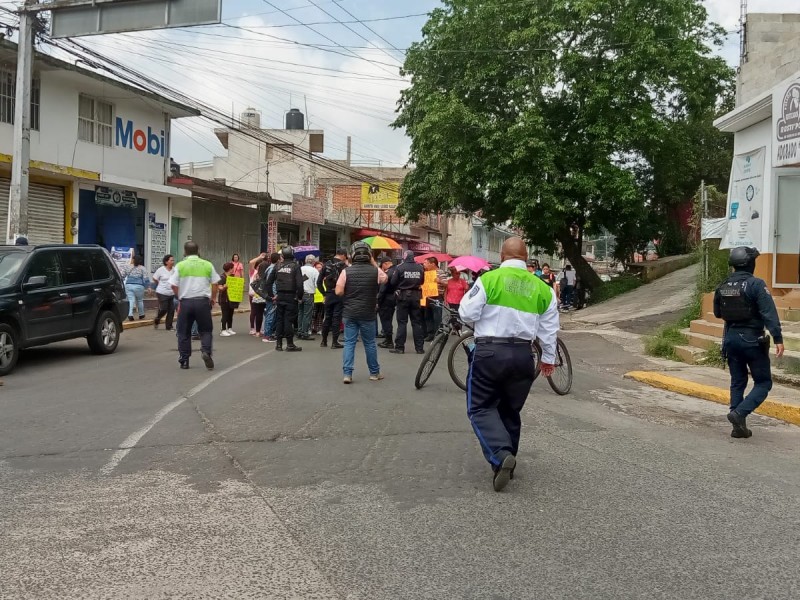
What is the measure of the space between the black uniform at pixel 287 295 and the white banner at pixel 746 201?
8547mm

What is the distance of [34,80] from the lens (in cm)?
1862

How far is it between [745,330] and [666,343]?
6924 millimetres

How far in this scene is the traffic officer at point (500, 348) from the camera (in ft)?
16.4

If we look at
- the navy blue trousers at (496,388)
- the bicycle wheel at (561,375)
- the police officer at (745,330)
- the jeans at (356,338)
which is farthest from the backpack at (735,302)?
the jeans at (356,338)

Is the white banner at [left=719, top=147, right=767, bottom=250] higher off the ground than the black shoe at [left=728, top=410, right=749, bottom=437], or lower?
higher

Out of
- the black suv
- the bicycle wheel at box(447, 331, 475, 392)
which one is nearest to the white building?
the black suv

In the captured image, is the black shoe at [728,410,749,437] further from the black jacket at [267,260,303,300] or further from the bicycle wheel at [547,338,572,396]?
the black jacket at [267,260,303,300]

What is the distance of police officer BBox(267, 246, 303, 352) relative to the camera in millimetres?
12586

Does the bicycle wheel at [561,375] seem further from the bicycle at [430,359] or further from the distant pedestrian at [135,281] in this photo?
the distant pedestrian at [135,281]

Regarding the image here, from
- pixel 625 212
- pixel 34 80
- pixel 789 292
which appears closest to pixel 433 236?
pixel 625 212

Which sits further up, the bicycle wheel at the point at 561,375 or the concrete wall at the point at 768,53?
the concrete wall at the point at 768,53

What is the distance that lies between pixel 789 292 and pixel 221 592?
12761 mm

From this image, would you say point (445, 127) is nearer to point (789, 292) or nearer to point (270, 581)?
point (789, 292)

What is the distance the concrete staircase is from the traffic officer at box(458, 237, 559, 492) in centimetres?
693
